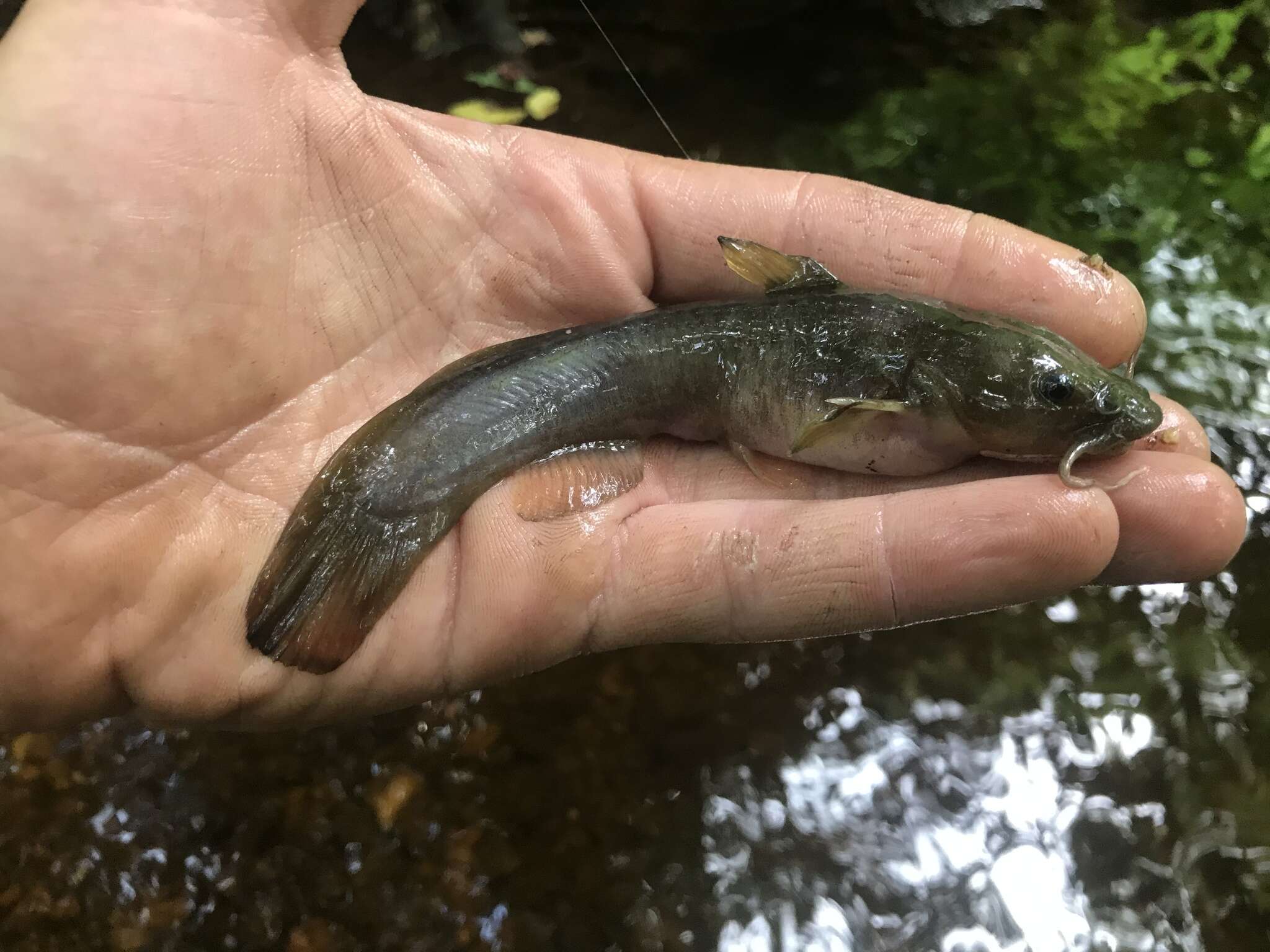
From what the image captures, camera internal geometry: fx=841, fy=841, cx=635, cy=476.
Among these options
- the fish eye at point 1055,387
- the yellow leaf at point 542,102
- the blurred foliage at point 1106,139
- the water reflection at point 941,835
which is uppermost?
the fish eye at point 1055,387

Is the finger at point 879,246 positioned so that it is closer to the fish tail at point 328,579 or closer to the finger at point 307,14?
the finger at point 307,14

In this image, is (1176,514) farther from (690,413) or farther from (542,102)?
(542,102)

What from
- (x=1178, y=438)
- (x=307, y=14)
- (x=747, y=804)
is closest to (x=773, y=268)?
→ (x=1178, y=438)

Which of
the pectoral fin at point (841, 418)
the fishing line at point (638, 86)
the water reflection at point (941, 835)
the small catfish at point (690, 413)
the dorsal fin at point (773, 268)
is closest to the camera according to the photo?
the small catfish at point (690, 413)

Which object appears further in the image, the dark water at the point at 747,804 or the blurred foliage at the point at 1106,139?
the blurred foliage at the point at 1106,139

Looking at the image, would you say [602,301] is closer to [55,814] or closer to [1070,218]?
[55,814]

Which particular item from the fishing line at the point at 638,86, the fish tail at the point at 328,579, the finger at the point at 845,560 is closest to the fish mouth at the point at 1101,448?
the finger at the point at 845,560

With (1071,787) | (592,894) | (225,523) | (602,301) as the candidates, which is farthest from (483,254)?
(1071,787)
